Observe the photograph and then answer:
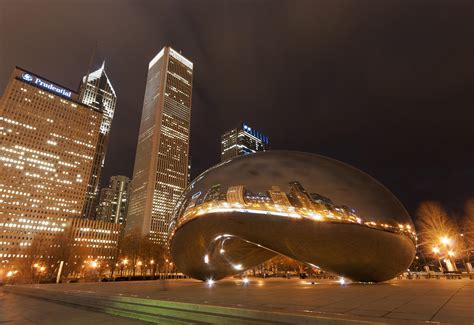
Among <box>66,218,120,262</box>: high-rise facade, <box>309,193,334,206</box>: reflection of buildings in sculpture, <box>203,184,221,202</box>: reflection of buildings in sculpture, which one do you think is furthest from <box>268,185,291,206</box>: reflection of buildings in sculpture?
<box>66,218,120,262</box>: high-rise facade

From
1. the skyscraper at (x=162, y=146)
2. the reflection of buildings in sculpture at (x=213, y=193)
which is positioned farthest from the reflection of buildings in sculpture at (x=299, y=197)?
the skyscraper at (x=162, y=146)

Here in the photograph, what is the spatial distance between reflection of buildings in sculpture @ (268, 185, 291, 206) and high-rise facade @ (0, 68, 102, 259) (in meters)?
119

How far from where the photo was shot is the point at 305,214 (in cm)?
812

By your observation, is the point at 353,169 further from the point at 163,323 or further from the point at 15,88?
the point at 15,88

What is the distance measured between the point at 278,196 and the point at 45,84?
15597 cm

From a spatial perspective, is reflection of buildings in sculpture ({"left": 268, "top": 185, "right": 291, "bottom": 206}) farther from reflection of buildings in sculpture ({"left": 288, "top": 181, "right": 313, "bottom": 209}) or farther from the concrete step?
the concrete step

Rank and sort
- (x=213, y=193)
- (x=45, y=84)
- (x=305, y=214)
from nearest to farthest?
(x=305, y=214)
(x=213, y=193)
(x=45, y=84)

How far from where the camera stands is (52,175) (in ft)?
391

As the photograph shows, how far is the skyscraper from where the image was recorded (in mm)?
152500

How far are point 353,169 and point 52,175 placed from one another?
454ft

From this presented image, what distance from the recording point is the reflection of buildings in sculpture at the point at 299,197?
816 cm

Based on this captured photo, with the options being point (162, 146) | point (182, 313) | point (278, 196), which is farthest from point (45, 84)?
point (182, 313)

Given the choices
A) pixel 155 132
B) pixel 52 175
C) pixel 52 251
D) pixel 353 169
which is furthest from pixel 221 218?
pixel 155 132

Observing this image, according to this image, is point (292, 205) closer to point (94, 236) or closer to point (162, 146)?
point (94, 236)
